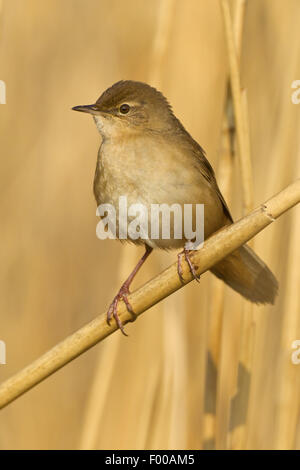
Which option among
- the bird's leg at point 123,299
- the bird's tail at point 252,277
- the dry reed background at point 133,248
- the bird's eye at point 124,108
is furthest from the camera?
the bird's eye at point 124,108

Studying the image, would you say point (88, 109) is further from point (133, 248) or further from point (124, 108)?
point (133, 248)

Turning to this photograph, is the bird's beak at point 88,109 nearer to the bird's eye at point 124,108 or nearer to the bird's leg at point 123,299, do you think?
the bird's eye at point 124,108

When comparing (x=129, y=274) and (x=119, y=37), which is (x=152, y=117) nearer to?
(x=129, y=274)

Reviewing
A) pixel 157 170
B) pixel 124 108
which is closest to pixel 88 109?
pixel 124 108

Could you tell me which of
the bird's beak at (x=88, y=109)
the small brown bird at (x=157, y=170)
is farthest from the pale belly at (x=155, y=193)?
the bird's beak at (x=88, y=109)

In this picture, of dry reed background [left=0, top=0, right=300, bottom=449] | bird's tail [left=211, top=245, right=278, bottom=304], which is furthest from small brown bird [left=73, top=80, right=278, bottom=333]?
dry reed background [left=0, top=0, right=300, bottom=449]
